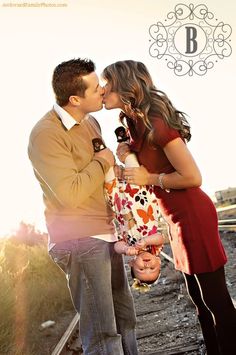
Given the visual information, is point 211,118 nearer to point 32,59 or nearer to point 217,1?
point 217,1

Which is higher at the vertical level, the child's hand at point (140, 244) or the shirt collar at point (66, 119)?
the shirt collar at point (66, 119)

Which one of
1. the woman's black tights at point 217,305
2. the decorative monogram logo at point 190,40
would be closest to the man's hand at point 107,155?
the woman's black tights at point 217,305

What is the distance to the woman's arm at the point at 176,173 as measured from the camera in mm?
2146

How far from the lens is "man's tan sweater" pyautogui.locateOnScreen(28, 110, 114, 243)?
6.66 ft

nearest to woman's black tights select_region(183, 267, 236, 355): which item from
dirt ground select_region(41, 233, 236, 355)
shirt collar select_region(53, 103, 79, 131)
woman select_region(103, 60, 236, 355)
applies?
woman select_region(103, 60, 236, 355)

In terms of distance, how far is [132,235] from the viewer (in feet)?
7.40

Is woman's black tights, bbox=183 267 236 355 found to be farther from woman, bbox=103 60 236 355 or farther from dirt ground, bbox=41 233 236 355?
dirt ground, bbox=41 233 236 355

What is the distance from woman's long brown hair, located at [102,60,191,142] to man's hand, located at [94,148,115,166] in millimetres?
178

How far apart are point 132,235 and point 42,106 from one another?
97.8 inches

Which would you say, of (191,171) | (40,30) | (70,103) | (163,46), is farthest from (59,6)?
(191,171)

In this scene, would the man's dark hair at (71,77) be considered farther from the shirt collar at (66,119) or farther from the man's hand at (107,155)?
the man's hand at (107,155)

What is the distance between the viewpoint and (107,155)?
219 centimetres

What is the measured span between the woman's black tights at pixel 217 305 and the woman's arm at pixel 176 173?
1.38 feet

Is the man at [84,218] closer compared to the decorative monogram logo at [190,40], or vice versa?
the man at [84,218]
